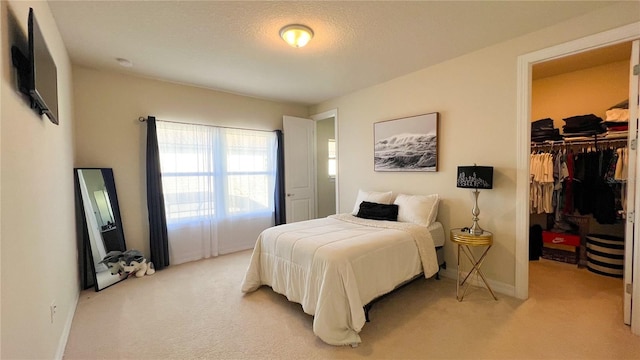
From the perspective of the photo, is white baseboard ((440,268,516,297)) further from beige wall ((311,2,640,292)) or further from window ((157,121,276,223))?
window ((157,121,276,223))

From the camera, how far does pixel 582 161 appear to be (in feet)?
10.6

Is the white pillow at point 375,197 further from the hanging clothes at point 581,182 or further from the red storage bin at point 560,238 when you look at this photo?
the red storage bin at point 560,238

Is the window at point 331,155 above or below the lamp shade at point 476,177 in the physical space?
above

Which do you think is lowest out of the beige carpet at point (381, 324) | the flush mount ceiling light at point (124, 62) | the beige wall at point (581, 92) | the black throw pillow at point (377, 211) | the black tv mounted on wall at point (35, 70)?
the beige carpet at point (381, 324)

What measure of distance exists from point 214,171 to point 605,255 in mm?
5017

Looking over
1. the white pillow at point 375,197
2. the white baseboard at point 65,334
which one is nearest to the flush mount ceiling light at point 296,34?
the white pillow at point 375,197

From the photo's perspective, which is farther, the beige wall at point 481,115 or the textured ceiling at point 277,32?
the beige wall at point 481,115

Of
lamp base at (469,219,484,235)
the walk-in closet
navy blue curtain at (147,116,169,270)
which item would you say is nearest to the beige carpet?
the walk-in closet

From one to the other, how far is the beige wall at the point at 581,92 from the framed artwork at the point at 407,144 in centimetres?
184

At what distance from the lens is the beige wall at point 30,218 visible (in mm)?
1179

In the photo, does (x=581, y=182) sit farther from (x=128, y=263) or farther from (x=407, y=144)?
(x=128, y=263)

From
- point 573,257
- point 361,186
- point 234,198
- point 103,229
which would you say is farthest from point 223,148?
point 573,257

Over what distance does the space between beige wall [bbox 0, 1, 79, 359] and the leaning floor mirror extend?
69 cm

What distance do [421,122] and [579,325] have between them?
94.4 inches
